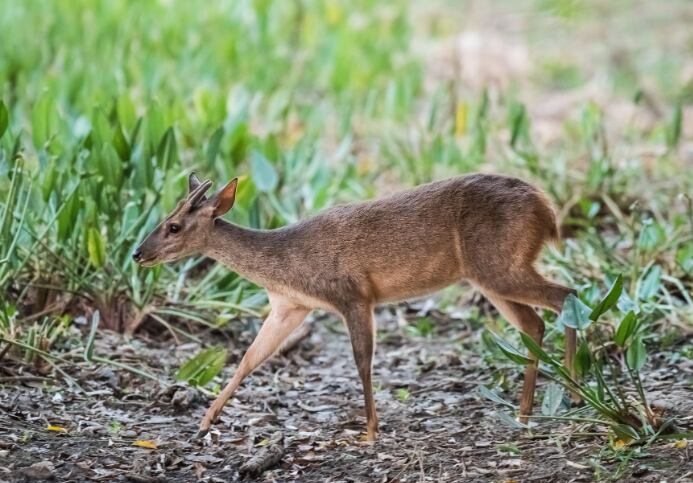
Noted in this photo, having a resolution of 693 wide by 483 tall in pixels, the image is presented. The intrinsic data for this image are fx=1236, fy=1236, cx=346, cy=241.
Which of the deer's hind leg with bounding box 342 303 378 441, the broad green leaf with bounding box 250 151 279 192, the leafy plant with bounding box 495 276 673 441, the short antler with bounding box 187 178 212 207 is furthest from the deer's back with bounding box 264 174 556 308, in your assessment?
the broad green leaf with bounding box 250 151 279 192

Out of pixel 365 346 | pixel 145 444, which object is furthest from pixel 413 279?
pixel 145 444

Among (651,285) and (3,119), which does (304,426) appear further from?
(3,119)

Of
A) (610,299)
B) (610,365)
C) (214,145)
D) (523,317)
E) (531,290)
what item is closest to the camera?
(610,299)

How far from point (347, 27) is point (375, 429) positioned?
709cm

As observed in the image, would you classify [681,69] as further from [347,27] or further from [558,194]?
[558,194]

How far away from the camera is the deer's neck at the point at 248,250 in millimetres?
5500

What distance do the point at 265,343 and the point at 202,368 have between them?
13.0 inches

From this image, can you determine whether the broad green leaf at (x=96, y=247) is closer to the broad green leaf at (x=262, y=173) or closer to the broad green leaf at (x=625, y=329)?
the broad green leaf at (x=262, y=173)

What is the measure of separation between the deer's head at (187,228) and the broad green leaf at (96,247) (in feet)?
1.76

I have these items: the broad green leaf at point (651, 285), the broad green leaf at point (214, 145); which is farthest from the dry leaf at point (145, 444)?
the broad green leaf at point (214, 145)

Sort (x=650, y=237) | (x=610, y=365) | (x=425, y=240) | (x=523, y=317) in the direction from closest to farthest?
(x=610, y=365) → (x=425, y=240) → (x=523, y=317) → (x=650, y=237)

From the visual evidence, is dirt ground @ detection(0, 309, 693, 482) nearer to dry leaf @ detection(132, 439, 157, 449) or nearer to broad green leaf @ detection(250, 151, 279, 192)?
dry leaf @ detection(132, 439, 157, 449)

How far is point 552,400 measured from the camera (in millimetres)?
4785

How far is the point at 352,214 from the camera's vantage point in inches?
217
